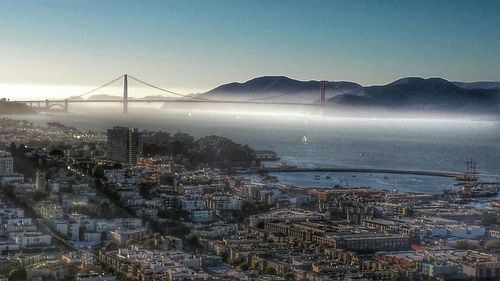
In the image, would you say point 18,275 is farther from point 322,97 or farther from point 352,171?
point 322,97

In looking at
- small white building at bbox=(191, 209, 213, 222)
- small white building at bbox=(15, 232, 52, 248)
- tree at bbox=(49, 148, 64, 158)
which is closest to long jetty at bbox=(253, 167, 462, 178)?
tree at bbox=(49, 148, 64, 158)

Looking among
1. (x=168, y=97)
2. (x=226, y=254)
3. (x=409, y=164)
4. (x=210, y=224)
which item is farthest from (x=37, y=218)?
(x=168, y=97)

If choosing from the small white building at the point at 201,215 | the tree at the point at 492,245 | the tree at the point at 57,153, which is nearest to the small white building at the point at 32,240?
the small white building at the point at 201,215

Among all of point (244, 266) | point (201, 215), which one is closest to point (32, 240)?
point (244, 266)

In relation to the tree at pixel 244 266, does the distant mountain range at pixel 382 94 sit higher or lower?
higher

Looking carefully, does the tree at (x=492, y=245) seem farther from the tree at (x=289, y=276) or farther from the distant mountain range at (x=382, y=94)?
the distant mountain range at (x=382, y=94)
